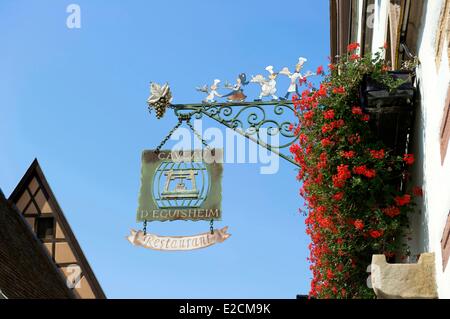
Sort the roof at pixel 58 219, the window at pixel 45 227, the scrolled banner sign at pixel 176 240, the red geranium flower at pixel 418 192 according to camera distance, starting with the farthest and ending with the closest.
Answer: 1. the window at pixel 45 227
2. the roof at pixel 58 219
3. the scrolled banner sign at pixel 176 240
4. the red geranium flower at pixel 418 192

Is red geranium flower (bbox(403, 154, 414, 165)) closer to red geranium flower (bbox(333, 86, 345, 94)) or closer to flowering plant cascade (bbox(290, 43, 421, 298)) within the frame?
flowering plant cascade (bbox(290, 43, 421, 298))

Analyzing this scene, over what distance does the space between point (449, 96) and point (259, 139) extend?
133 inches

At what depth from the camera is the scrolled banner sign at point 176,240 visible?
26.0ft

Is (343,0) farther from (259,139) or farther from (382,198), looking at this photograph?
(382,198)

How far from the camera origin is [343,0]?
1199 centimetres

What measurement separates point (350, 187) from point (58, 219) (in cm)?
1455

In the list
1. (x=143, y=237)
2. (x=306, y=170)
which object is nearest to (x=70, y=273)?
(x=143, y=237)

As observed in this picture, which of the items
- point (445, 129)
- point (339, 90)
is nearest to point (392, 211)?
point (339, 90)

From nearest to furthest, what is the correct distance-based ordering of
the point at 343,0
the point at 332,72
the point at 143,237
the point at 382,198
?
the point at 382,198
the point at 332,72
the point at 143,237
the point at 343,0

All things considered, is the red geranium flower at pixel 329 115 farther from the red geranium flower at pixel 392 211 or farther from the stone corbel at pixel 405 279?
the stone corbel at pixel 405 279

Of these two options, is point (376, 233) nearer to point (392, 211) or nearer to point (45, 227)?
point (392, 211)

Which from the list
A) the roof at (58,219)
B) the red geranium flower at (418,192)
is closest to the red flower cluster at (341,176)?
the red geranium flower at (418,192)

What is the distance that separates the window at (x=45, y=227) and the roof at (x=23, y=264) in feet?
0.83

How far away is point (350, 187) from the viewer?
6633 mm
